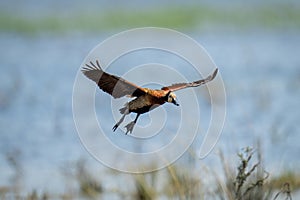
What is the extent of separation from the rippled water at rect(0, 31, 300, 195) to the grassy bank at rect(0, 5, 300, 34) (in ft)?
1.24

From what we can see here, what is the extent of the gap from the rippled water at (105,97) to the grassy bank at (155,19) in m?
0.38

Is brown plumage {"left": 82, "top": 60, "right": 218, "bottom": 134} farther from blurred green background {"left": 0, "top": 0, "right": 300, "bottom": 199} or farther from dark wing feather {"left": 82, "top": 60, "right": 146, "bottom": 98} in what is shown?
blurred green background {"left": 0, "top": 0, "right": 300, "bottom": 199}

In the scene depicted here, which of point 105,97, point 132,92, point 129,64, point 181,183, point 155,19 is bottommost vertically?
point 132,92

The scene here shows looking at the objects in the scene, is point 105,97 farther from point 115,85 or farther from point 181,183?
point 115,85

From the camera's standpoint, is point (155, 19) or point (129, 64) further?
point (155, 19)

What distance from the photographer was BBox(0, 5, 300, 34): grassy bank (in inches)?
607

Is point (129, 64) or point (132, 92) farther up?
point (129, 64)

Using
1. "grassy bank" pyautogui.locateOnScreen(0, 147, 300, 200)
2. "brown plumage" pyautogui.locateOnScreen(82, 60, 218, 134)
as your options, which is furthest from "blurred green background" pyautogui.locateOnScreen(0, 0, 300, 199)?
"brown plumage" pyautogui.locateOnScreen(82, 60, 218, 134)

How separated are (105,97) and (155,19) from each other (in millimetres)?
5498

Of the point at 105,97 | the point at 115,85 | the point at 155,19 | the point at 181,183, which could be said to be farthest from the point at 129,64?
the point at 115,85

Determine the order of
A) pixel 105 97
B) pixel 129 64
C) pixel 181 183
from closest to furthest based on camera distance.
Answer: pixel 181 183 < pixel 105 97 < pixel 129 64

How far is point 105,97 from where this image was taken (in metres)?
10.5

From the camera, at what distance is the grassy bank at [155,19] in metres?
15.4

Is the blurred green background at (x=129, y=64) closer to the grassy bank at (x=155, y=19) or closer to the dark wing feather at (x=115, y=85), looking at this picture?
the grassy bank at (x=155, y=19)
